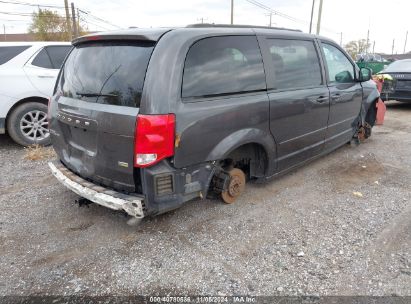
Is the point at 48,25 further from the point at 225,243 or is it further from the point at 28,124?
the point at 225,243

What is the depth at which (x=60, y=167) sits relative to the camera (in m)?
3.57

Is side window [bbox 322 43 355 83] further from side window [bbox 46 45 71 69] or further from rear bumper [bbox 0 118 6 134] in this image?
rear bumper [bbox 0 118 6 134]

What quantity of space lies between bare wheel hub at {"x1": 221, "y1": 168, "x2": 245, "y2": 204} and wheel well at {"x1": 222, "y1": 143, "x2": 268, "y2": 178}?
0.10 metres

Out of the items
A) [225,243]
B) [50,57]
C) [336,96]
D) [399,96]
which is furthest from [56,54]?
[399,96]

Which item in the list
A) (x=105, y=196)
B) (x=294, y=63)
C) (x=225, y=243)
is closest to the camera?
(x=105, y=196)

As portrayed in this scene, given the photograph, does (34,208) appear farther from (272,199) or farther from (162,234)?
(272,199)

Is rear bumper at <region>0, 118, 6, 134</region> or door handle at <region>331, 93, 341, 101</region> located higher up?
door handle at <region>331, 93, 341, 101</region>

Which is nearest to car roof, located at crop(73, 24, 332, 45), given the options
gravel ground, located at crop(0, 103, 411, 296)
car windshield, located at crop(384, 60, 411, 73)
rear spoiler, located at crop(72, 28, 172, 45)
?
rear spoiler, located at crop(72, 28, 172, 45)

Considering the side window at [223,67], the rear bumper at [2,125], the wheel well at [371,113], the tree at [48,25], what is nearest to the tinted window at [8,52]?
the rear bumper at [2,125]

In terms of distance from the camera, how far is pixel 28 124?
598 centimetres

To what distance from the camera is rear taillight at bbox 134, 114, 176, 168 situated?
2.70 meters

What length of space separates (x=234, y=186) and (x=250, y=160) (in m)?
0.37

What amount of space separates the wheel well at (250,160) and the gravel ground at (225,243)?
32 centimetres

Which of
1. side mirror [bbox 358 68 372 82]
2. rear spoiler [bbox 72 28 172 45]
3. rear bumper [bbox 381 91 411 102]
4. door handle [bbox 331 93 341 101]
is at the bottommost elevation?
rear bumper [bbox 381 91 411 102]
